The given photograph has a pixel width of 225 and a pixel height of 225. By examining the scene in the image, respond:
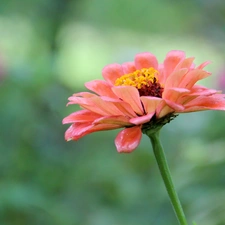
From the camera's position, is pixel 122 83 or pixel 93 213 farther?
pixel 93 213

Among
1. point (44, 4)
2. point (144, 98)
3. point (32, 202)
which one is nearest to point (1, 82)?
point (32, 202)

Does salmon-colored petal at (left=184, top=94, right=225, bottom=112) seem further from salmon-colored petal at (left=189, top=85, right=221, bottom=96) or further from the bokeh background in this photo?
the bokeh background

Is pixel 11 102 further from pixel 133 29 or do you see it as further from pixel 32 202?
pixel 133 29

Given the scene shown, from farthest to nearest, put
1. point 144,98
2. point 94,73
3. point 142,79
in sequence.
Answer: point 94,73, point 142,79, point 144,98

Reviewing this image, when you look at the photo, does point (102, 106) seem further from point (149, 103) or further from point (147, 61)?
point (147, 61)

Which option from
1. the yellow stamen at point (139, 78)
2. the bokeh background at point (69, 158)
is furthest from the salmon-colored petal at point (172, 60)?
the bokeh background at point (69, 158)

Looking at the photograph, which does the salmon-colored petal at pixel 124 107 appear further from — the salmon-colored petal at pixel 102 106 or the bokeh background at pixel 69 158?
the bokeh background at pixel 69 158

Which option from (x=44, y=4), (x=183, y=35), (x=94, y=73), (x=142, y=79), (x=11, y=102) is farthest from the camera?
(x=183, y=35)
